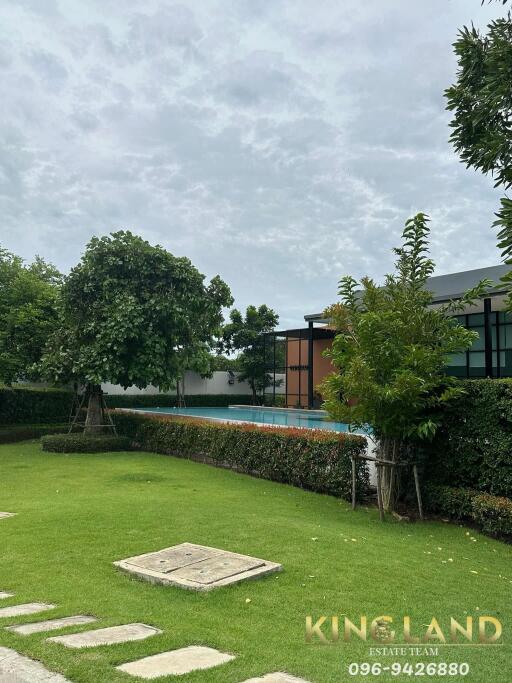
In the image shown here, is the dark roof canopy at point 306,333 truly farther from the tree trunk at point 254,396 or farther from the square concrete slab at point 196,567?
the square concrete slab at point 196,567

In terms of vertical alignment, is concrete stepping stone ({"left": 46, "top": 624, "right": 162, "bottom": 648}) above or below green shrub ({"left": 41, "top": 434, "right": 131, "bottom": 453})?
above

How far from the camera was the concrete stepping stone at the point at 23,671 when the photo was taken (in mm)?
2947

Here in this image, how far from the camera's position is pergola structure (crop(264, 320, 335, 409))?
26.1 meters

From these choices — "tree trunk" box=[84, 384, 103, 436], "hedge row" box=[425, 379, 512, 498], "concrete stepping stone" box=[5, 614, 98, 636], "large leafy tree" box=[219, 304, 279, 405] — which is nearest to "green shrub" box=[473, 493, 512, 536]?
"hedge row" box=[425, 379, 512, 498]

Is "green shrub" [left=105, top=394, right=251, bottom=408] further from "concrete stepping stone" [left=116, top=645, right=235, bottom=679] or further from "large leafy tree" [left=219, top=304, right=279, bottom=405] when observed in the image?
"concrete stepping stone" [left=116, top=645, right=235, bottom=679]

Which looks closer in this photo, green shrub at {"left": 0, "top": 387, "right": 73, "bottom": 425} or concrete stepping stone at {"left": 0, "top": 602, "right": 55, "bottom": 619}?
concrete stepping stone at {"left": 0, "top": 602, "right": 55, "bottom": 619}

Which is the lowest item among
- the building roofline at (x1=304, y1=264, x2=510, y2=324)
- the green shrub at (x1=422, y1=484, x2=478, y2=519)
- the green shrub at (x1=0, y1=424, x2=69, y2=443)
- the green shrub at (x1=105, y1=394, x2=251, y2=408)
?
the green shrub at (x1=0, y1=424, x2=69, y2=443)

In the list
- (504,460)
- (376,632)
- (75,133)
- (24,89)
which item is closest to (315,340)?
(75,133)

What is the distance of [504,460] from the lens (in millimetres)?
7750

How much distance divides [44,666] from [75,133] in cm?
1405

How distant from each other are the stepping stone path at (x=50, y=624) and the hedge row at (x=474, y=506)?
18.1 ft

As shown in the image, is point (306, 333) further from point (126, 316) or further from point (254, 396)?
point (126, 316)

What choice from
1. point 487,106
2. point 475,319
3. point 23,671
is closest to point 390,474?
point 487,106

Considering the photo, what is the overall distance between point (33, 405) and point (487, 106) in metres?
20.7
